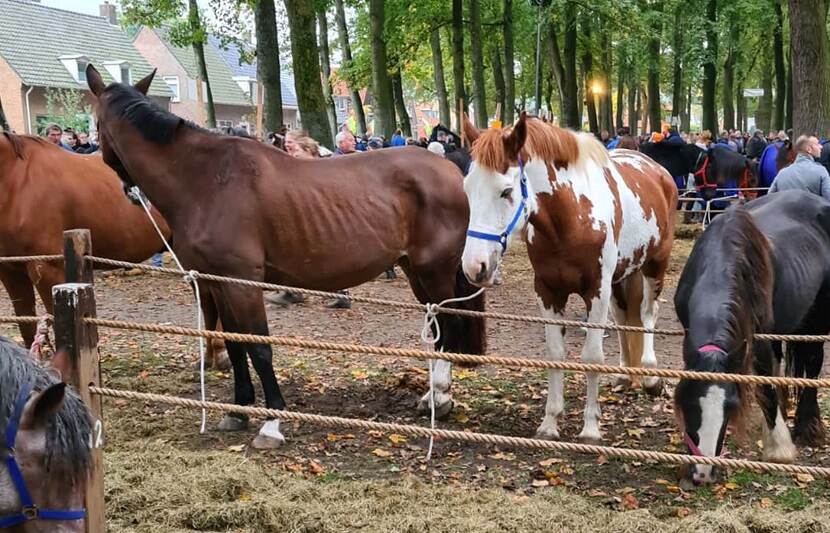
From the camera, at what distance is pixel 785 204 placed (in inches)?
212

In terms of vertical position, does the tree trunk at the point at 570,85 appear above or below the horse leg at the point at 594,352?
above

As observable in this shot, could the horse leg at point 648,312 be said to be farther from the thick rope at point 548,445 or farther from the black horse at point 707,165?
the black horse at point 707,165

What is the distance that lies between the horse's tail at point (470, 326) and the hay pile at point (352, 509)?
1.65 meters

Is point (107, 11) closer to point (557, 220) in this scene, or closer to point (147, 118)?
point (147, 118)

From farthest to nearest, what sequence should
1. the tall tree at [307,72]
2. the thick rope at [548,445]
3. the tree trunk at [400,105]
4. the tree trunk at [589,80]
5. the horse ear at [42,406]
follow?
1. the tree trunk at [400,105]
2. the tree trunk at [589,80]
3. the tall tree at [307,72]
4. the thick rope at [548,445]
5. the horse ear at [42,406]

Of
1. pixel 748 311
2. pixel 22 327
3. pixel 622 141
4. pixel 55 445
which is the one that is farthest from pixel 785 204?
pixel 622 141

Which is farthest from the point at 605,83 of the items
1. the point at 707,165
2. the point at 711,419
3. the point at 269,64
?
the point at 711,419

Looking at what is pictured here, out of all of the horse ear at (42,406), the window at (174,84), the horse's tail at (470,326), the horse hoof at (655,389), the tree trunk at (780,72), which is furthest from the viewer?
the window at (174,84)

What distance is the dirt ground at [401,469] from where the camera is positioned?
4.04 m

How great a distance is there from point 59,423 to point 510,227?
299 centimetres

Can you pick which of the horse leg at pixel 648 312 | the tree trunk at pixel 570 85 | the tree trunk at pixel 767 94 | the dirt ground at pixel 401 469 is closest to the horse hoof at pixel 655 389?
the dirt ground at pixel 401 469

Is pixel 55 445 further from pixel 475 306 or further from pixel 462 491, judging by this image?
pixel 475 306

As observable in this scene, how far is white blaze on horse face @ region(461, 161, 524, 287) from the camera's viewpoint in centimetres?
450

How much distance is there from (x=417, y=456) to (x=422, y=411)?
0.83 metres
